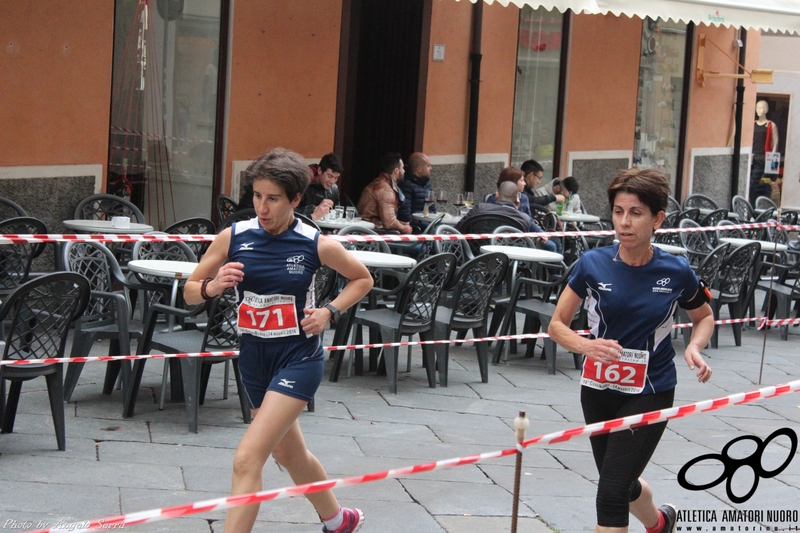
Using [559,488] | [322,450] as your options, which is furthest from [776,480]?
[322,450]

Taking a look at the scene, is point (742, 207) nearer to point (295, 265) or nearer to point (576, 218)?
point (576, 218)

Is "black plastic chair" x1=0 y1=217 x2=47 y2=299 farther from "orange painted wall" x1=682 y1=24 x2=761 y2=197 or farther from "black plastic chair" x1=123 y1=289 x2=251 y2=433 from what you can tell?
"orange painted wall" x1=682 y1=24 x2=761 y2=197

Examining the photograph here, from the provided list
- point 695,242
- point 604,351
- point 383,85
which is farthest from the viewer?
point 383,85

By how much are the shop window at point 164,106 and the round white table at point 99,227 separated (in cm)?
130

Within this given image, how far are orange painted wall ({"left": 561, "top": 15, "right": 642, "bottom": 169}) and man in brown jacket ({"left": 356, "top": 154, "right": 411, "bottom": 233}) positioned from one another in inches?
174

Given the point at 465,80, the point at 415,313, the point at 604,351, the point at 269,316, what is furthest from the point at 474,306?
the point at 465,80

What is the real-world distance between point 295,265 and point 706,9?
8.14 metres

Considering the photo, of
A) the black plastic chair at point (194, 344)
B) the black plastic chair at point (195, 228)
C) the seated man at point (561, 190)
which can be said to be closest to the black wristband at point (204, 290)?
the black plastic chair at point (194, 344)

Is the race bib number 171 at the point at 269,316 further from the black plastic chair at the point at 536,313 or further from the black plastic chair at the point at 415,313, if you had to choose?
the black plastic chair at the point at 536,313

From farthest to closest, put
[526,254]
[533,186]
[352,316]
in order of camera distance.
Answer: [533,186] → [526,254] → [352,316]

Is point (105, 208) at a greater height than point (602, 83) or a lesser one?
lesser

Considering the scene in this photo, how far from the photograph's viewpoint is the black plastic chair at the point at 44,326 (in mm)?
5285

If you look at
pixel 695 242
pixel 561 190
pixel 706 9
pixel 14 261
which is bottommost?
pixel 14 261

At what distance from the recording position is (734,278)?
980 centimetres
